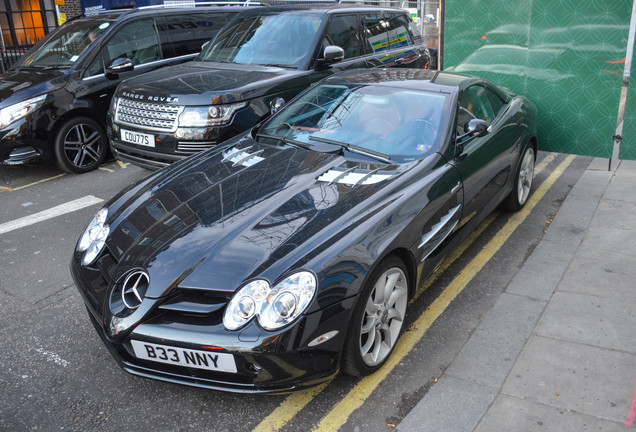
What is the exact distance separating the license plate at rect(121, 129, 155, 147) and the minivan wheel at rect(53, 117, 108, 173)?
1.39m

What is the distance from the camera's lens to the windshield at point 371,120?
414cm

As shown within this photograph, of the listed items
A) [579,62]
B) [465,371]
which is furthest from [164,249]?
[579,62]

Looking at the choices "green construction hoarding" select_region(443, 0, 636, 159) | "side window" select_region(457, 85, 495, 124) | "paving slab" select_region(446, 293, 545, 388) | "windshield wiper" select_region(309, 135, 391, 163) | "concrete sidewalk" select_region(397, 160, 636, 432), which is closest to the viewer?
"concrete sidewalk" select_region(397, 160, 636, 432)

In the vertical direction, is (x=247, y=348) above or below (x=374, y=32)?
below

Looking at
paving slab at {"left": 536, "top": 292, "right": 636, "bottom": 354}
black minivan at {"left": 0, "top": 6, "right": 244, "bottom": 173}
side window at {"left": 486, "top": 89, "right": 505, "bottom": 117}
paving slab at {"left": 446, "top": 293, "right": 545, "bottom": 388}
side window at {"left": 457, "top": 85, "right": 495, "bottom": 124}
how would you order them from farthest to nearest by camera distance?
black minivan at {"left": 0, "top": 6, "right": 244, "bottom": 173} → side window at {"left": 486, "top": 89, "right": 505, "bottom": 117} → side window at {"left": 457, "top": 85, "right": 495, "bottom": 124} → paving slab at {"left": 536, "top": 292, "right": 636, "bottom": 354} → paving slab at {"left": 446, "top": 293, "right": 545, "bottom": 388}

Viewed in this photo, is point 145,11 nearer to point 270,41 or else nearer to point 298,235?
point 270,41

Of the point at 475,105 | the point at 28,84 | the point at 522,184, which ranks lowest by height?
the point at 522,184

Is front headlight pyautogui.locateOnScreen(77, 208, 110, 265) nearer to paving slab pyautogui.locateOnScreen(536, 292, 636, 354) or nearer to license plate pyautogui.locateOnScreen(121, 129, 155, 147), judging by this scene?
license plate pyautogui.locateOnScreen(121, 129, 155, 147)

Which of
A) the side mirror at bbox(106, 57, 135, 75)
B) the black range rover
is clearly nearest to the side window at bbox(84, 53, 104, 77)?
the side mirror at bbox(106, 57, 135, 75)

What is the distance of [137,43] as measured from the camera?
25.9ft

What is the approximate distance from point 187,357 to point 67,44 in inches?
258

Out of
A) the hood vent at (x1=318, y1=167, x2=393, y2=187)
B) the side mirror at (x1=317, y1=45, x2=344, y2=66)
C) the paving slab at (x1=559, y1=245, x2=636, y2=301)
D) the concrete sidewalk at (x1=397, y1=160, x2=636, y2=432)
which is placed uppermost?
the side mirror at (x1=317, y1=45, x2=344, y2=66)

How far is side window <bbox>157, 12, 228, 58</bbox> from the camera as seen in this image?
26.9ft

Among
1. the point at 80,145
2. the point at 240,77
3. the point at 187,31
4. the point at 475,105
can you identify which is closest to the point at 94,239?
the point at 475,105
